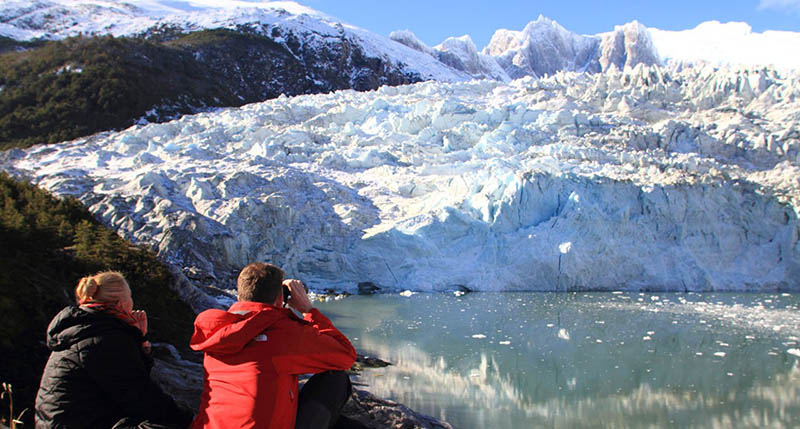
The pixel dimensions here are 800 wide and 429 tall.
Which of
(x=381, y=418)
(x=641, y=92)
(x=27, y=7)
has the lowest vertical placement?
(x=381, y=418)

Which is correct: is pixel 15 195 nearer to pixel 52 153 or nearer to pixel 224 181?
pixel 224 181

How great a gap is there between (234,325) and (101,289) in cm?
43

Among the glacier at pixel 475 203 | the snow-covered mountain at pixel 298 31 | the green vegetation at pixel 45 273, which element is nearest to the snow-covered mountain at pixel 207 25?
the snow-covered mountain at pixel 298 31

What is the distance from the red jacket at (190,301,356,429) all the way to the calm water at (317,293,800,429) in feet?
11.6

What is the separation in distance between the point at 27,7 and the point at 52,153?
31.0 metres

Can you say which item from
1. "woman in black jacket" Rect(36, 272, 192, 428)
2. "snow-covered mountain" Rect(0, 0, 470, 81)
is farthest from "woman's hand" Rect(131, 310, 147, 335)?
"snow-covered mountain" Rect(0, 0, 470, 81)

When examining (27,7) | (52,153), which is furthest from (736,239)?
(27,7)

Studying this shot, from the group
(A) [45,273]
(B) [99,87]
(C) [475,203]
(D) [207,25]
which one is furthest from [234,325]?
(D) [207,25]

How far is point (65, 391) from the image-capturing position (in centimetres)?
159

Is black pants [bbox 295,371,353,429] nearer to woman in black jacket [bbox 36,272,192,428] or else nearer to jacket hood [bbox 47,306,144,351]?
woman in black jacket [bbox 36,272,192,428]

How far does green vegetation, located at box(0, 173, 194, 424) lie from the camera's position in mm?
2654

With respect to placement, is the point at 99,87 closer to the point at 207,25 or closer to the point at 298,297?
the point at 207,25

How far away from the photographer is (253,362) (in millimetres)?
1558

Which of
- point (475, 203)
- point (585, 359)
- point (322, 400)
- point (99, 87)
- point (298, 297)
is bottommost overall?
point (585, 359)
